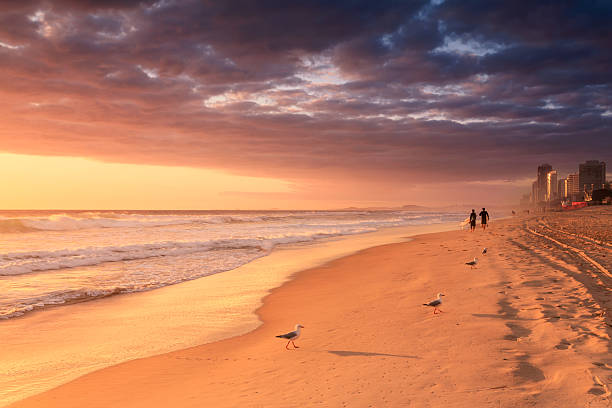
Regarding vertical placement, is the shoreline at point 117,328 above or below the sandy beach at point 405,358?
below

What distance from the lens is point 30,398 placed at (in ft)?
19.9

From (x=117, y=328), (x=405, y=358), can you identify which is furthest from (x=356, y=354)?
(x=117, y=328)

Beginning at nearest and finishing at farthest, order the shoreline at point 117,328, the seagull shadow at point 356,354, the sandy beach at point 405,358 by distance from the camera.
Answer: the sandy beach at point 405,358 < the seagull shadow at point 356,354 < the shoreline at point 117,328

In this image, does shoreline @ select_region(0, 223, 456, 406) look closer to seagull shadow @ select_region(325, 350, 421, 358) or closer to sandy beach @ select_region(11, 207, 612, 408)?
sandy beach @ select_region(11, 207, 612, 408)

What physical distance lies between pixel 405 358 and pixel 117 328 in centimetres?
683

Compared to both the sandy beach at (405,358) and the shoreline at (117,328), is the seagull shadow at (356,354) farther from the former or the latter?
the shoreline at (117,328)

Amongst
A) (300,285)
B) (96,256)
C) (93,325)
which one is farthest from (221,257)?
(93,325)

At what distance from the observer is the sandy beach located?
539 cm

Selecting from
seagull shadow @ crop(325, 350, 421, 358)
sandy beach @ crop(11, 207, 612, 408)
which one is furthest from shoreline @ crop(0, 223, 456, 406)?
seagull shadow @ crop(325, 350, 421, 358)

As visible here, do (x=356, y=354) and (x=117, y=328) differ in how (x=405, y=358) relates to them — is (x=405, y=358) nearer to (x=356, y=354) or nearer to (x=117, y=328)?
(x=356, y=354)

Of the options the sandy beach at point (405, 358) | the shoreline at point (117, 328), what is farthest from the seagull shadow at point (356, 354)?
the shoreline at point (117, 328)

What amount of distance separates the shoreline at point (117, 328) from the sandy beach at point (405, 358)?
485 millimetres

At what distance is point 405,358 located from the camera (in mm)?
6652

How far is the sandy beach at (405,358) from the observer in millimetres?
5387
